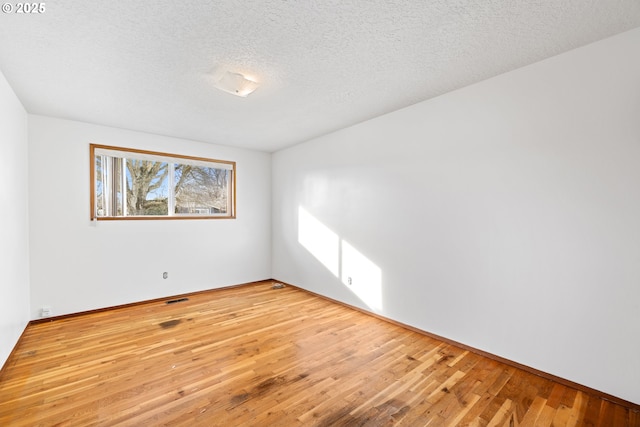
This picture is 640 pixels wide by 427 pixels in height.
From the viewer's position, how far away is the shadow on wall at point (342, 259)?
3.57 m

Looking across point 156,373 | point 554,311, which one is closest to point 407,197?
point 554,311

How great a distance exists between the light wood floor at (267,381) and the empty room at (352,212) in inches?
0.8

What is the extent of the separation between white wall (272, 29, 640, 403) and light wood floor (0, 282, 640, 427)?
0.32 m

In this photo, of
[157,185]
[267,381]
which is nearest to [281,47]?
[267,381]

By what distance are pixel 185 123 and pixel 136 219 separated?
1558mm

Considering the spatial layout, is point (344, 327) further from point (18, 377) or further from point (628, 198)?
point (18, 377)

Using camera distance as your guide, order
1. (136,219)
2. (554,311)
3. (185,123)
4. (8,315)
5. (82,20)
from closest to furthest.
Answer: (82,20), (554,311), (8,315), (185,123), (136,219)

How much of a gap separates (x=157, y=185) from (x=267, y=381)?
341cm

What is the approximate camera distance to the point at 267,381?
2.17 metres

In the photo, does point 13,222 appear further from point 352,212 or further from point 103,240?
point 352,212

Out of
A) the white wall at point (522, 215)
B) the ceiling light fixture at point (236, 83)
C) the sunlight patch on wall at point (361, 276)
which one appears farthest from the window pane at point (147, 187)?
the white wall at point (522, 215)

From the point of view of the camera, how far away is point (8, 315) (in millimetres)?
2469

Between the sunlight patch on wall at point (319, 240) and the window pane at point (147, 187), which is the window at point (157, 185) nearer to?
the window pane at point (147, 187)

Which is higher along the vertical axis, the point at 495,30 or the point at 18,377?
the point at 495,30
